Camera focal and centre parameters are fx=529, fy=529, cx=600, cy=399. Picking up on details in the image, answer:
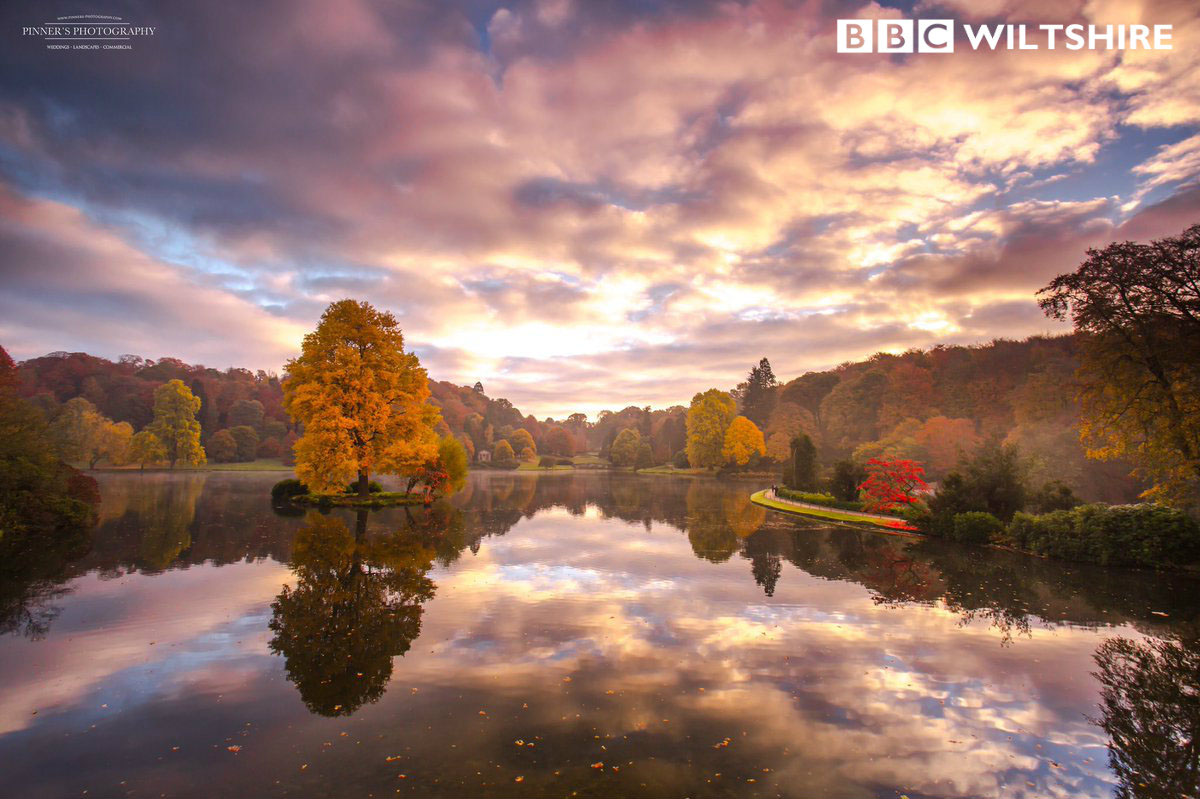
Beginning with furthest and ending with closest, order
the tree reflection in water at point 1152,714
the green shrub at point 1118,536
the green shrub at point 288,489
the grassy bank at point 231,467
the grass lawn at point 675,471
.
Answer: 1. the grass lawn at point 675,471
2. the grassy bank at point 231,467
3. the green shrub at point 288,489
4. the green shrub at point 1118,536
5. the tree reflection in water at point 1152,714

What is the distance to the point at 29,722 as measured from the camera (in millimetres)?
6887

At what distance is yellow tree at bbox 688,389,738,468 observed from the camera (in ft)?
258

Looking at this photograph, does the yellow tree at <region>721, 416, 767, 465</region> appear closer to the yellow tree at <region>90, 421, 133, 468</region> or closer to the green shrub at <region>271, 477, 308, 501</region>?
the green shrub at <region>271, 477, 308, 501</region>

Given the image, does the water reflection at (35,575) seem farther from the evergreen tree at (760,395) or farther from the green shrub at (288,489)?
the evergreen tree at (760,395)

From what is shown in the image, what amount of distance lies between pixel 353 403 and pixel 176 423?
5095 centimetres

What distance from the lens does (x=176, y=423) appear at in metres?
66.4

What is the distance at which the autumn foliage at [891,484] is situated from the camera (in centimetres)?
2936

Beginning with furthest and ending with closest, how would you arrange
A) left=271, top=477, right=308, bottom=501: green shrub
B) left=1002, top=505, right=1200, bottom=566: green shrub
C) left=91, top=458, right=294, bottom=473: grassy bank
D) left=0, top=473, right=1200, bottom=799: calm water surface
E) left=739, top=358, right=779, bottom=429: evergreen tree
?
left=739, top=358, right=779, bottom=429: evergreen tree → left=91, top=458, right=294, bottom=473: grassy bank → left=271, top=477, right=308, bottom=501: green shrub → left=1002, top=505, right=1200, bottom=566: green shrub → left=0, top=473, right=1200, bottom=799: calm water surface

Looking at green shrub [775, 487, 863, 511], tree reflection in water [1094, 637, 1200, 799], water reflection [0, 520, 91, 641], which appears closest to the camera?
tree reflection in water [1094, 637, 1200, 799]

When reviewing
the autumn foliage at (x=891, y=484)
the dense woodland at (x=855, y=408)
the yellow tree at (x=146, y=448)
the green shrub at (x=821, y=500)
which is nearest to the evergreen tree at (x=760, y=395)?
the dense woodland at (x=855, y=408)

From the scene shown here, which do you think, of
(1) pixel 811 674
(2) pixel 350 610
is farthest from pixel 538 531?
(1) pixel 811 674

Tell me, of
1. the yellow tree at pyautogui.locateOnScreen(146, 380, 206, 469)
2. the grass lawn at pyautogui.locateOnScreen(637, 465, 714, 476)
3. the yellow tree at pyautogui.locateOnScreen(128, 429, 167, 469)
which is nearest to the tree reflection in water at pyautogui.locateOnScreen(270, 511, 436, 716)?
the yellow tree at pyautogui.locateOnScreen(128, 429, 167, 469)

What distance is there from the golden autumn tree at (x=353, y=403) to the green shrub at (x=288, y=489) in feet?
13.5

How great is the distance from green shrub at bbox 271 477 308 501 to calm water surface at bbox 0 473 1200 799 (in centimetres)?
1693
